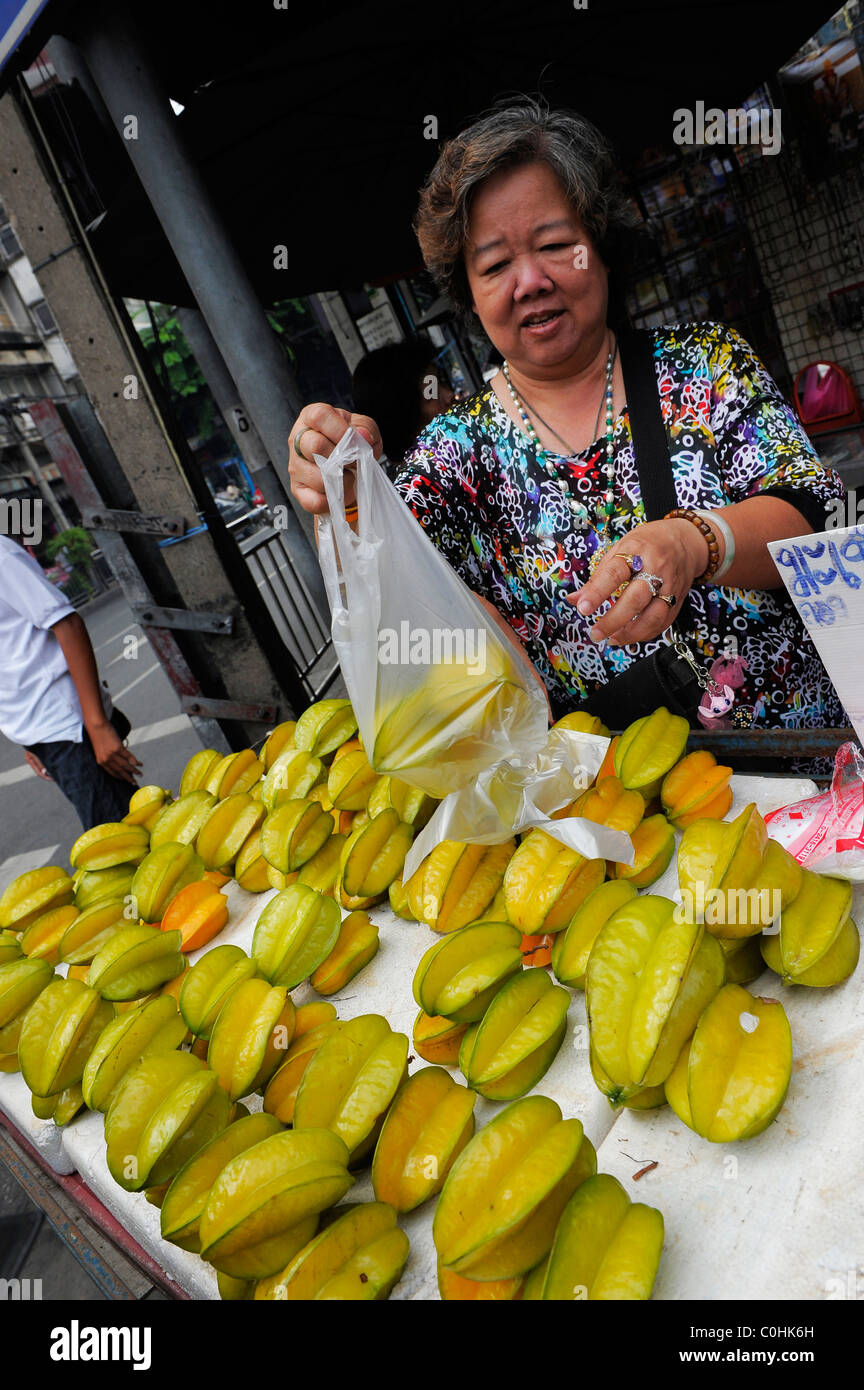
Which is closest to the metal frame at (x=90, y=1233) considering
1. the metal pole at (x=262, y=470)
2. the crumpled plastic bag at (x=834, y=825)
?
the crumpled plastic bag at (x=834, y=825)

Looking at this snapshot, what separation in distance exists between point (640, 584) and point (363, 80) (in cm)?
354

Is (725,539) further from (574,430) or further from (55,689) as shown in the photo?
(55,689)

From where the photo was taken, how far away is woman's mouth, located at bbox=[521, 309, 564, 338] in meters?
1.75

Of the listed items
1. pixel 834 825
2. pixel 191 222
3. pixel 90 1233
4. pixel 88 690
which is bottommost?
pixel 90 1233

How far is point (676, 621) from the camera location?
190cm

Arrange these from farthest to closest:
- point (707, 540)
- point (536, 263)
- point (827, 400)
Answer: point (827, 400), point (536, 263), point (707, 540)

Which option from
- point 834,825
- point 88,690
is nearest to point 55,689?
point 88,690

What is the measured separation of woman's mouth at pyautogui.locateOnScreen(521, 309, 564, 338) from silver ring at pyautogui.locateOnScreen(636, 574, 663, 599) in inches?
32.0

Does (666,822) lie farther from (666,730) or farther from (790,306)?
(790,306)

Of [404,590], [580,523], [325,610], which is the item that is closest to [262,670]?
[325,610]

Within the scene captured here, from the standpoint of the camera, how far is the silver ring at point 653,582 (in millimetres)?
1216

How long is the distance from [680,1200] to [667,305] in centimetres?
663

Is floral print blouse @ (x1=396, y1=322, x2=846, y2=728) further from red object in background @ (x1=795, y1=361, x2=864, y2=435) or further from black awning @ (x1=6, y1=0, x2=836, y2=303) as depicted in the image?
red object in background @ (x1=795, y1=361, x2=864, y2=435)

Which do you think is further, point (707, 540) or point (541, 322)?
point (541, 322)
